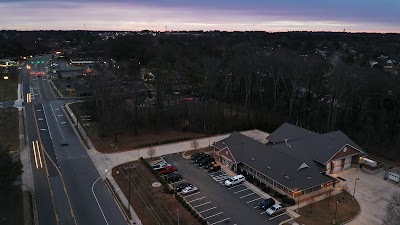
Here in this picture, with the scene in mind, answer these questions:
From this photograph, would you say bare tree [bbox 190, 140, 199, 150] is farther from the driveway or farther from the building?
the driveway

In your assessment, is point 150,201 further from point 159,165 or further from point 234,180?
point 234,180

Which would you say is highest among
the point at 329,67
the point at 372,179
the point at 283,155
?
the point at 329,67

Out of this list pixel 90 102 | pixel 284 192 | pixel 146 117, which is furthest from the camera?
pixel 90 102

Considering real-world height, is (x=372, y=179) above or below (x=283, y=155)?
below

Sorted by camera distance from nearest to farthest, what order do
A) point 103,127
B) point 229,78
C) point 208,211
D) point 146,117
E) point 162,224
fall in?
point 162,224
point 208,211
point 103,127
point 146,117
point 229,78

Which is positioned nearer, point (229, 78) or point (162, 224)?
point (162, 224)

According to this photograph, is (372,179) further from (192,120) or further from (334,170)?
(192,120)

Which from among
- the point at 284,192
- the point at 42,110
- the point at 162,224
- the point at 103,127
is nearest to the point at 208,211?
the point at 162,224
